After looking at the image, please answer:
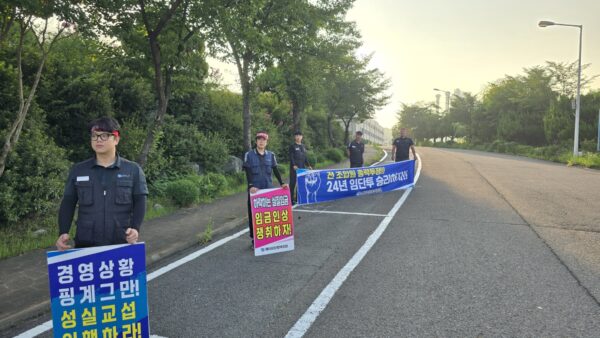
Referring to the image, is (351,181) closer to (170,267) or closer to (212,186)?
(212,186)

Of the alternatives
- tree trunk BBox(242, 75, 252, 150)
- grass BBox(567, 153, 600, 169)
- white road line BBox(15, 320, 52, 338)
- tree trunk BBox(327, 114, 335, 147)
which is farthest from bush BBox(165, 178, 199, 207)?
tree trunk BBox(327, 114, 335, 147)

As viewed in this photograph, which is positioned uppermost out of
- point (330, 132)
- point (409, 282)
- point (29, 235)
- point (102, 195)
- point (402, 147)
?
point (330, 132)

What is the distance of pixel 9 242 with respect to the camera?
18.8ft

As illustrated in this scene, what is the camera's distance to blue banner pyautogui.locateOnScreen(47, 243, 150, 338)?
289 cm

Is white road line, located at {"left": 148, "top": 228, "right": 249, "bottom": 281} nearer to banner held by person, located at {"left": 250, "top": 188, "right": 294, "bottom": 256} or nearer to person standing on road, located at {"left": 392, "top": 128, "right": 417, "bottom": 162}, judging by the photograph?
banner held by person, located at {"left": 250, "top": 188, "right": 294, "bottom": 256}

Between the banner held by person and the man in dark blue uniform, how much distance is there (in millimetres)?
2754

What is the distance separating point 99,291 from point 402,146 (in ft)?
37.7

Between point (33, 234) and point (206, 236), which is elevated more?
point (33, 234)

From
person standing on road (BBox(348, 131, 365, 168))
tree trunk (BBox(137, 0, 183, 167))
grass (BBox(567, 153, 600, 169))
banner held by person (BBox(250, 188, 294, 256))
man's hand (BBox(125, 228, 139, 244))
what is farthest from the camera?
grass (BBox(567, 153, 600, 169))

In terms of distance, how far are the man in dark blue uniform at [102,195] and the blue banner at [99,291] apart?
202 mm

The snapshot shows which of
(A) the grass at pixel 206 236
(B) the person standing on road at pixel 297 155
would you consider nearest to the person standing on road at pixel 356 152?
(B) the person standing on road at pixel 297 155

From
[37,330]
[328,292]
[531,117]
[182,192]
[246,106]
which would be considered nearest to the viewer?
[37,330]

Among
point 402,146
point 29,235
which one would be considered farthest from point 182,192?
point 402,146

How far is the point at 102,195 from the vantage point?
10.3 ft
